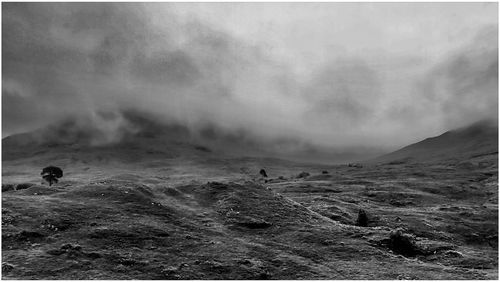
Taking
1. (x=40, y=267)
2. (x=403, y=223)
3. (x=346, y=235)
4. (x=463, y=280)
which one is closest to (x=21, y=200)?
(x=40, y=267)

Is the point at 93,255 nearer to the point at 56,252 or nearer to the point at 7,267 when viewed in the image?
the point at 56,252

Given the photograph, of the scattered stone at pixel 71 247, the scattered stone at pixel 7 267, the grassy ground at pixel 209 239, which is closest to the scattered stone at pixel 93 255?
the grassy ground at pixel 209 239

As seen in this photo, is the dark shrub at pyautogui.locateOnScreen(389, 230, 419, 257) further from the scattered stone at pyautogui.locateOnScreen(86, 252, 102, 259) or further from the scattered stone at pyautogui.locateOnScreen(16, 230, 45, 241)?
the scattered stone at pyautogui.locateOnScreen(16, 230, 45, 241)

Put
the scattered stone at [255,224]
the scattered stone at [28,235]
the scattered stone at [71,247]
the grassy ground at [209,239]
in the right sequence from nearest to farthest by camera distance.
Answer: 1. the grassy ground at [209,239]
2. the scattered stone at [71,247]
3. the scattered stone at [28,235]
4. the scattered stone at [255,224]

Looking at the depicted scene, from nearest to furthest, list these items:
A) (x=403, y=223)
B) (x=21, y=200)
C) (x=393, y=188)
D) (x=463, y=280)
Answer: (x=463, y=280) < (x=21, y=200) < (x=403, y=223) < (x=393, y=188)

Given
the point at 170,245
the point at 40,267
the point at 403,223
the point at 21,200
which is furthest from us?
the point at 403,223

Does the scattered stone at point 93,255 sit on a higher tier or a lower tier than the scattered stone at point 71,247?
lower

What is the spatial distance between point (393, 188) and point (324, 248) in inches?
2694

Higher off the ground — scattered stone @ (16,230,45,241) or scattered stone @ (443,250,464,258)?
scattered stone @ (16,230,45,241)

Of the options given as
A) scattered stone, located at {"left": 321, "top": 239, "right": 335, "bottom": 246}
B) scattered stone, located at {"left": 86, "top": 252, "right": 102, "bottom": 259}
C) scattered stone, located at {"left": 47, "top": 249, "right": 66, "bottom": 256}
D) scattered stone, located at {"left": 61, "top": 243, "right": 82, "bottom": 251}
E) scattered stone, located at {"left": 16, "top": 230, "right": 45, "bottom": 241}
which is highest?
scattered stone, located at {"left": 16, "top": 230, "right": 45, "bottom": 241}

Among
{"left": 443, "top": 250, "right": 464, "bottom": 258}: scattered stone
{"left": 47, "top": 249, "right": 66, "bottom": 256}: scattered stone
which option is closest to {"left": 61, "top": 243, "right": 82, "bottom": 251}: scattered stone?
{"left": 47, "top": 249, "right": 66, "bottom": 256}: scattered stone

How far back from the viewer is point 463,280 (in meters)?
29.1

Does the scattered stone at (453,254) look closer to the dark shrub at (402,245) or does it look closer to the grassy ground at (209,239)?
the grassy ground at (209,239)

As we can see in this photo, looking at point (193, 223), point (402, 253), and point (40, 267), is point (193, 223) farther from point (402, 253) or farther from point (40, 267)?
point (402, 253)
